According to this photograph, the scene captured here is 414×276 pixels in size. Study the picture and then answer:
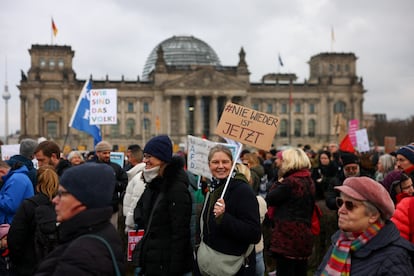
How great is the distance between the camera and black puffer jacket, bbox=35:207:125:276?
9.09ft

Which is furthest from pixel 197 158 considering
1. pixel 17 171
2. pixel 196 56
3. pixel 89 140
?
pixel 196 56

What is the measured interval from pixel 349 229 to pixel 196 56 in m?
76.9

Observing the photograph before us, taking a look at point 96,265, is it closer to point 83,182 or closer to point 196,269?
point 83,182

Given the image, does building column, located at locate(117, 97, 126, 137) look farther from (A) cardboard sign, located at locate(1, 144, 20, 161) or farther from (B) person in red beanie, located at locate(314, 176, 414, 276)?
(B) person in red beanie, located at locate(314, 176, 414, 276)

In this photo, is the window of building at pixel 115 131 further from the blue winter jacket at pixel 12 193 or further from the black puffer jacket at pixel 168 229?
the black puffer jacket at pixel 168 229

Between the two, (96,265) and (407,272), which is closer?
(96,265)

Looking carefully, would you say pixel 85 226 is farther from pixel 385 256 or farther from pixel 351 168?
Answer: pixel 351 168

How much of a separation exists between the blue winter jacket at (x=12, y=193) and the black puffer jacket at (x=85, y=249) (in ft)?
8.17

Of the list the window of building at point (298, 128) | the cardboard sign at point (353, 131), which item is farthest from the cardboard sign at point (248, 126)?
the window of building at point (298, 128)

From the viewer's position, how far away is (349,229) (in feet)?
11.0

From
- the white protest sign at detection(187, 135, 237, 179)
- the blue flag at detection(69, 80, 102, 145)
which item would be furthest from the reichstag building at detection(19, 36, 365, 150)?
the white protest sign at detection(187, 135, 237, 179)

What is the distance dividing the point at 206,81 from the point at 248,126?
203 ft

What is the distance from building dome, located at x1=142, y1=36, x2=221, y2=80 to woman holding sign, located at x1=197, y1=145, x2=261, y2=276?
7433cm

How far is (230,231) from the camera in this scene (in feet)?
14.8
